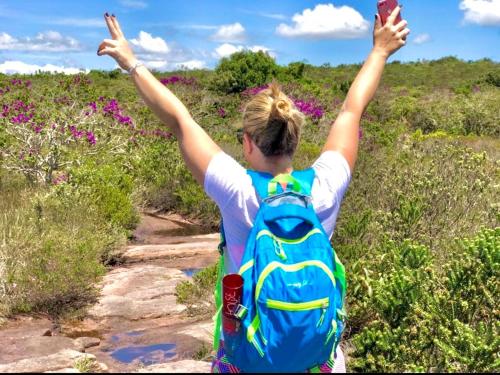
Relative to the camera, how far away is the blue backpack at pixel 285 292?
1927 millimetres

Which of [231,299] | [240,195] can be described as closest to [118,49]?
[240,195]

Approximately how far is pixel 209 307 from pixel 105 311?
3.77 ft

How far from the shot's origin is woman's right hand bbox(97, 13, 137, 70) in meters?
2.44

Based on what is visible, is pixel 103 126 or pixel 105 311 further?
pixel 103 126

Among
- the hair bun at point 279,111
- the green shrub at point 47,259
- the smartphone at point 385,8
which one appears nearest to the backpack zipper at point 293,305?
the hair bun at point 279,111

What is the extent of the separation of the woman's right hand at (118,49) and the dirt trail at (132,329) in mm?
2516

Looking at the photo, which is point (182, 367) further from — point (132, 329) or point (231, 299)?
point (231, 299)

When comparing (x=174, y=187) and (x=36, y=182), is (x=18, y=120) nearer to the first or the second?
(x=36, y=182)

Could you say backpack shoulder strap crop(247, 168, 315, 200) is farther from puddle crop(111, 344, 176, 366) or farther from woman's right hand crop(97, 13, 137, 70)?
puddle crop(111, 344, 176, 366)

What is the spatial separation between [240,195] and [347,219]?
4.63 m

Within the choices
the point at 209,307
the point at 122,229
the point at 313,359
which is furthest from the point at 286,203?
the point at 122,229

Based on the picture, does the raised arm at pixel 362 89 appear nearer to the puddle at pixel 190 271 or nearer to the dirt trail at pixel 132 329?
the dirt trail at pixel 132 329

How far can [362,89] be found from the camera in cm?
260

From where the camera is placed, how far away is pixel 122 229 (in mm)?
9852
